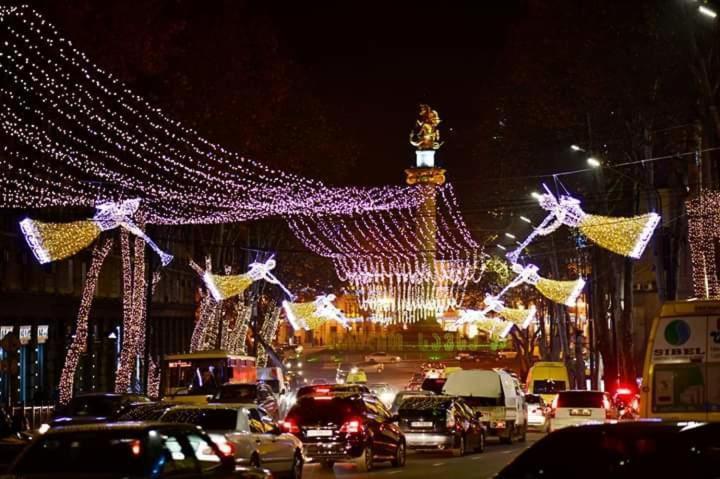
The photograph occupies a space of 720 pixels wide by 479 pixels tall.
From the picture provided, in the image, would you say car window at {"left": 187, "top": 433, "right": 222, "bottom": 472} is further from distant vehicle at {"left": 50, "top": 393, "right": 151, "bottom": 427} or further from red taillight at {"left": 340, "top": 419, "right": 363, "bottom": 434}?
distant vehicle at {"left": 50, "top": 393, "right": 151, "bottom": 427}

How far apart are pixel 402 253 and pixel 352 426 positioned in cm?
5025

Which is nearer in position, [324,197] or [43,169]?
[43,169]

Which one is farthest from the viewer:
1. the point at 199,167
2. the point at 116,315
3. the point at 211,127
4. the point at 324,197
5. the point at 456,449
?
the point at 116,315

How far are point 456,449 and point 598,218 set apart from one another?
50.6 ft

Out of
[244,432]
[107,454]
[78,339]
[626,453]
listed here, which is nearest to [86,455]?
[107,454]

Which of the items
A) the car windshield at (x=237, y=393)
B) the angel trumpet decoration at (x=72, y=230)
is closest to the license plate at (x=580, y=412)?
the car windshield at (x=237, y=393)

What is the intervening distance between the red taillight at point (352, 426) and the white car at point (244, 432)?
3115 mm

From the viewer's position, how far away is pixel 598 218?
42000 mm

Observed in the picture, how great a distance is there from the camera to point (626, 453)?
31.8ft

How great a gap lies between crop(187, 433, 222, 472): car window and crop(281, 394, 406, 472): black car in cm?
1130

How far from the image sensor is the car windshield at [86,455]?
1070 cm

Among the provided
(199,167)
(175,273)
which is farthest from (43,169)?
(175,273)

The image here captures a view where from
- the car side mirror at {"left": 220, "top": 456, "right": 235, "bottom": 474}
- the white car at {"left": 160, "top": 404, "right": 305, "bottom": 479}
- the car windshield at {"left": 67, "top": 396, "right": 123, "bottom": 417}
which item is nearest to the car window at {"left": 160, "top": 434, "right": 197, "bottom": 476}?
the car side mirror at {"left": 220, "top": 456, "right": 235, "bottom": 474}

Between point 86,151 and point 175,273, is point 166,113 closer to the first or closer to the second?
point 86,151
